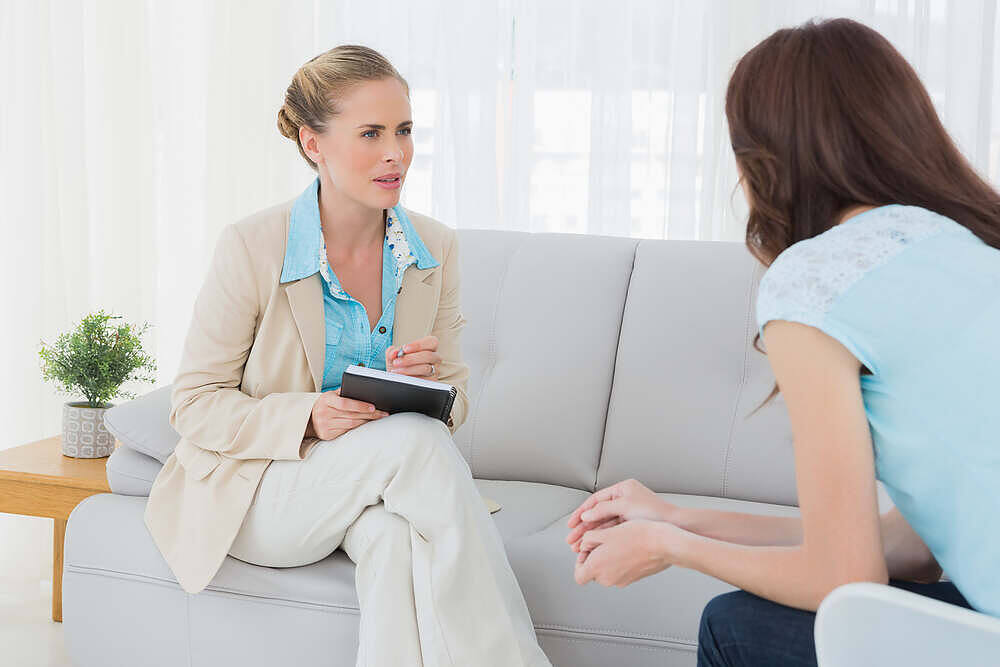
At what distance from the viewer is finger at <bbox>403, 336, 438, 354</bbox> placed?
182 centimetres

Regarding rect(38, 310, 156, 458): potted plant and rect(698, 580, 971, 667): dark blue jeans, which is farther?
rect(38, 310, 156, 458): potted plant

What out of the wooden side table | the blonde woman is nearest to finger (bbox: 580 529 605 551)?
the blonde woman

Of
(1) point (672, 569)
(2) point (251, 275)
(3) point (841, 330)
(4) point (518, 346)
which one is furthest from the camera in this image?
(4) point (518, 346)

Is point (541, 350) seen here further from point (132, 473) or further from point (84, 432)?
point (84, 432)

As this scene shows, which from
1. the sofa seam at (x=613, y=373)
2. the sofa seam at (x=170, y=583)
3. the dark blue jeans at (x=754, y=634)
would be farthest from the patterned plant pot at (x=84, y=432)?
the dark blue jeans at (x=754, y=634)

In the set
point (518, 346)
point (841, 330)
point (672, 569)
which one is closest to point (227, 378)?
point (518, 346)

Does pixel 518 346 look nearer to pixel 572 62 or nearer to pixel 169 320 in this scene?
pixel 572 62

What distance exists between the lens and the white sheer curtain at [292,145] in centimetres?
272

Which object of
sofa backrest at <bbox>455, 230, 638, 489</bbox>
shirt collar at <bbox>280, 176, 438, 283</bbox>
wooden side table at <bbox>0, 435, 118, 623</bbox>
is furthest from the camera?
sofa backrest at <bbox>455, 230, 638, 489</bbox>

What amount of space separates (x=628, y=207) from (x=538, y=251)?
526mm

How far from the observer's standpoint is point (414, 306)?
197 centimetres

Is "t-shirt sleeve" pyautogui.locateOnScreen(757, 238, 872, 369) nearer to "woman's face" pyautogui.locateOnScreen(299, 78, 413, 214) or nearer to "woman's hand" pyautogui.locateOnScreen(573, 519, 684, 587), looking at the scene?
"woman's hand" pyautogui.locateOnScreen(573, 519, 684, 587)

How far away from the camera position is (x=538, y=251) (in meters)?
2.40

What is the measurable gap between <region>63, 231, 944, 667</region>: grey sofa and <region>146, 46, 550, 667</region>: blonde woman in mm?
73
